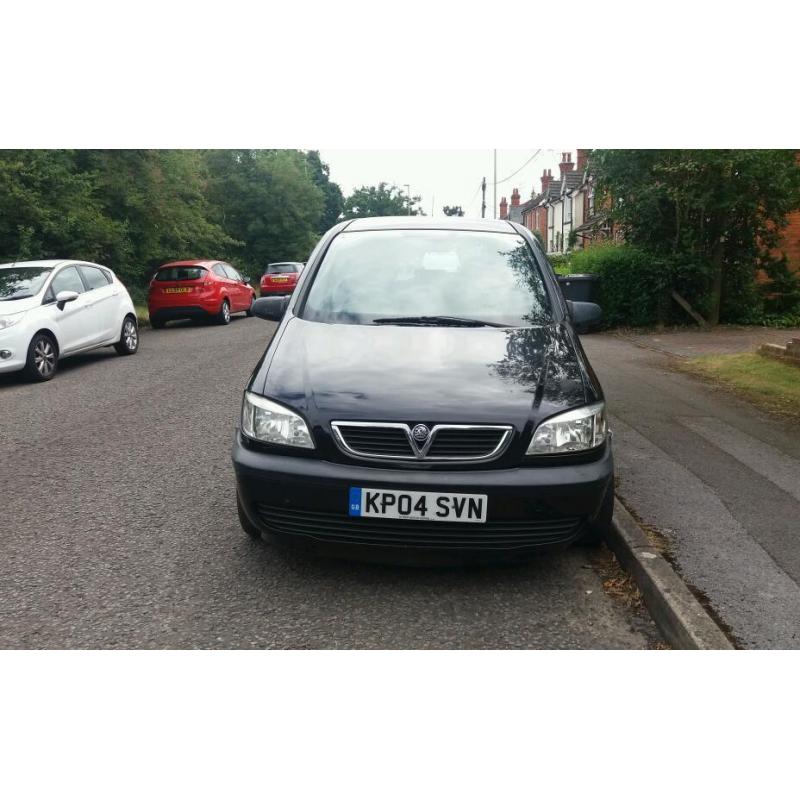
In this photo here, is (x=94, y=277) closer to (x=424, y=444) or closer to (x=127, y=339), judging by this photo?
(x=127, y=339)

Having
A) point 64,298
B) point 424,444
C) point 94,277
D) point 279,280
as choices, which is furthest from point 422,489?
point 279,280

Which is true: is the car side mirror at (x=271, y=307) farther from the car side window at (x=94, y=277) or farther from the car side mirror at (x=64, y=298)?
the car side window at (x=94, y=277)

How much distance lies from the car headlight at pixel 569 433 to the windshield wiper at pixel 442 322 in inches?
33.0

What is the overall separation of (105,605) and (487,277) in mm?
2695

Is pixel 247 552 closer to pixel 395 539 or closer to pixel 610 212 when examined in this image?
pixel 395 539

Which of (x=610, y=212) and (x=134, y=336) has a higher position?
(x=610, y=212)

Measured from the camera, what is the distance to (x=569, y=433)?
11.7 ft

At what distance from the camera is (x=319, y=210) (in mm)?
49062

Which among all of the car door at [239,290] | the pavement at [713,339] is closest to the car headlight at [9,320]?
the pavement at [713,339]

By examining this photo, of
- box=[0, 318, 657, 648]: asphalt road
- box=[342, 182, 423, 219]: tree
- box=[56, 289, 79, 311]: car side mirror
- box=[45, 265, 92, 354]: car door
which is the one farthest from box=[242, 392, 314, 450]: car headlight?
box=[342, 182, 423, 219]: tree

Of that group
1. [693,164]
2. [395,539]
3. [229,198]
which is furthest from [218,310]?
[229,198]

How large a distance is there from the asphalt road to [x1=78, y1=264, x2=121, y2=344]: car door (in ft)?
21.3

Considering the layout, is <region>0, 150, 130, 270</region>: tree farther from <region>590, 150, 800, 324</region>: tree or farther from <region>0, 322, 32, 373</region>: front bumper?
<region>590, 150, 800, 324</region>: tree

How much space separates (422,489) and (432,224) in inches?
94.9
